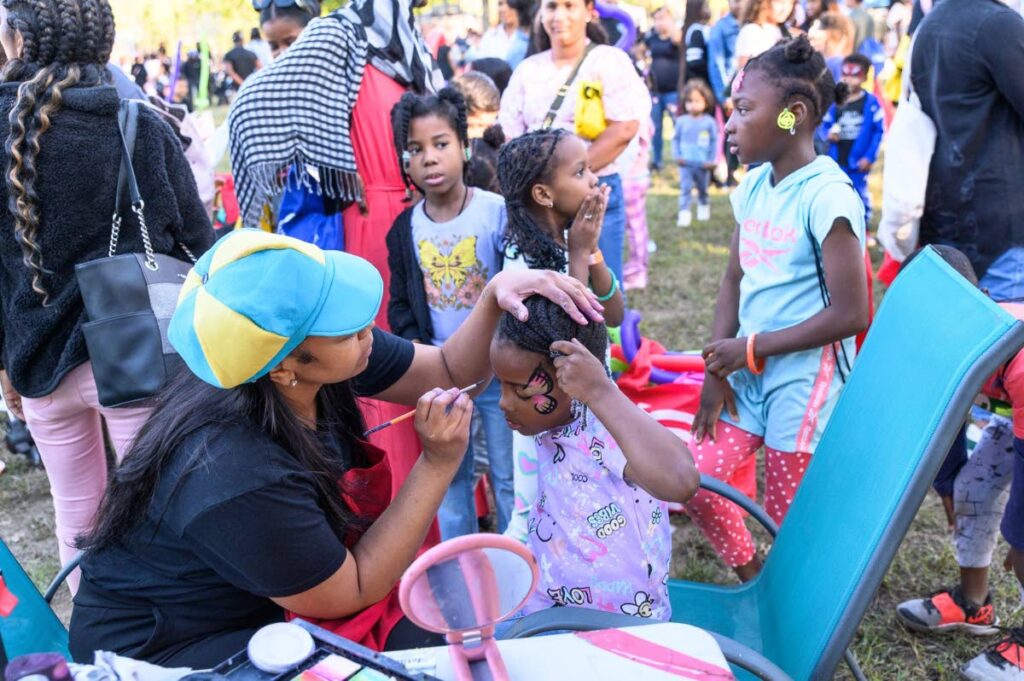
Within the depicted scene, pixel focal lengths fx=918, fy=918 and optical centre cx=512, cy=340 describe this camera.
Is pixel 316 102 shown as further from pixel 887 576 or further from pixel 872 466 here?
pixel 887 576

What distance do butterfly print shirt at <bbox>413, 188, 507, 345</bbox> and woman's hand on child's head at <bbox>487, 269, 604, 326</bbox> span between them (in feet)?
2.74

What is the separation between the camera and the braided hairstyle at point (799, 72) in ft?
8.21

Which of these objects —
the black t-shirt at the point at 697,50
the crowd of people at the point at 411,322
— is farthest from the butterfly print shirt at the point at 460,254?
the black t-shirt at the point at 697,50

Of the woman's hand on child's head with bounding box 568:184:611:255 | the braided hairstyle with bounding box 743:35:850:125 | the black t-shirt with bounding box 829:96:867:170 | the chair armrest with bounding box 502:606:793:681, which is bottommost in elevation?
the black t-shirt with bounding box 829:96:867:170

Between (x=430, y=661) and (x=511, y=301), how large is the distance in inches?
34.5

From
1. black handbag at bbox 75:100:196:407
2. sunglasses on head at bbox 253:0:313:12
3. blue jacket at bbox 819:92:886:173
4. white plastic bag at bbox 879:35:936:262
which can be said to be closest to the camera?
black handbag at bbox 75:100:196:407

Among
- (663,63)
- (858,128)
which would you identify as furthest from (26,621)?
(663,63)

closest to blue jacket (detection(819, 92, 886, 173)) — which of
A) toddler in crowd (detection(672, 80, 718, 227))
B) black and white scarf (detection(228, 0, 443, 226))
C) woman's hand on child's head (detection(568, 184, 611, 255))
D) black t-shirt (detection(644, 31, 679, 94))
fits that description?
toddler in crowd (detection(672, 80, 718, 227))

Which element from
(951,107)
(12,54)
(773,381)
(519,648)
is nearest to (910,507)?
(519,648)

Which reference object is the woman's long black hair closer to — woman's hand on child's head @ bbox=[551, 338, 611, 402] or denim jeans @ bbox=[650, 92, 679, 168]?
woman's hand on child's head @ bbox=[551, 338, 611, 402]

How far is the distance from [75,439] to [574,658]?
6.29ft

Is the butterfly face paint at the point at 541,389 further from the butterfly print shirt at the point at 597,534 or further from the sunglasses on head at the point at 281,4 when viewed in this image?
the sunglasses on head at the point at 281,4

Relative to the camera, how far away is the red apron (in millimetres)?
1698

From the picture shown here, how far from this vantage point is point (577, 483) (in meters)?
1.99
